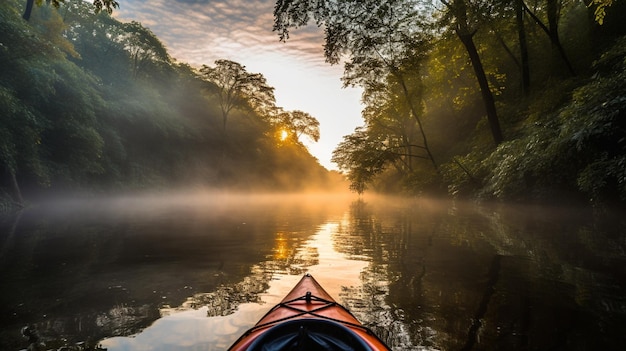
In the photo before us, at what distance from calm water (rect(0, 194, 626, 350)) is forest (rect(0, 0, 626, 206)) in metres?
3.85

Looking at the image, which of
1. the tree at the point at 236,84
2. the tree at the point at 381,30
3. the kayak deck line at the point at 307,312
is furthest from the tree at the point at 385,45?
the tree at the point at 236,84

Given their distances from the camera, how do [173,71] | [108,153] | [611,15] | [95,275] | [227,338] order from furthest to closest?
[173,71] < [108,153] < [611,15] < [95,275] < [227,338]

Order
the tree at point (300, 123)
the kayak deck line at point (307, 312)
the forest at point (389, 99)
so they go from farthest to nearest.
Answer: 1. the tree at point (300, 123)
2. the forest at point (389, 99)
3. the kayak deck line at point (307, 312)

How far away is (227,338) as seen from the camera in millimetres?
3680

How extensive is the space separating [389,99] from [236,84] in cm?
2033

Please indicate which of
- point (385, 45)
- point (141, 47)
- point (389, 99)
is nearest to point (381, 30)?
point (385, 45)

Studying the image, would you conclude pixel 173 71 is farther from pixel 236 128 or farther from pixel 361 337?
pixel 361 337

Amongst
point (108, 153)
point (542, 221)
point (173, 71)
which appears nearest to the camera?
point (542, 221)

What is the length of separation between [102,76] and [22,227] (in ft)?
92.3

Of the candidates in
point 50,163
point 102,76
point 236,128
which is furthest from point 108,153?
point 236,128

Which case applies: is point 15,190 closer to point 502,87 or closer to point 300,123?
point 502,87

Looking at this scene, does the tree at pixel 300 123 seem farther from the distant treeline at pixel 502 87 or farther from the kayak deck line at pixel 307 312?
the kayak deck line at pixel 307 312

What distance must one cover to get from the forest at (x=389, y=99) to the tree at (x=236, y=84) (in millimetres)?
190

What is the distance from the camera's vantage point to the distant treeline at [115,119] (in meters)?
16.0
